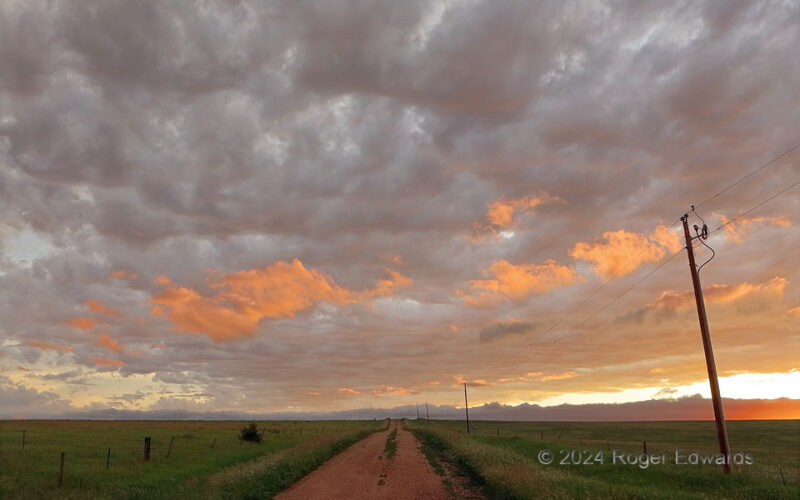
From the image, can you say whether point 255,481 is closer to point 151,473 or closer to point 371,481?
point 371,481

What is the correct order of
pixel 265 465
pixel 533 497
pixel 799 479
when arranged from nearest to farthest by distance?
1. pixel 533 497
2. pixel 799 479
3. pixel 265 465

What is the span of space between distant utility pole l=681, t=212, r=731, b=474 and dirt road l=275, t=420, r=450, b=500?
12877 mm

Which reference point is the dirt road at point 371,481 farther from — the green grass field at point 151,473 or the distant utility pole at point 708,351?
the distant utility pole at point 708,351

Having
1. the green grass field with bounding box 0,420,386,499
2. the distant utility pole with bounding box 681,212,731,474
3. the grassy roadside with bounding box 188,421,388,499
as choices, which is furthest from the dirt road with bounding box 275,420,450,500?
the distant utility pole with bounding box 681,212,731,474

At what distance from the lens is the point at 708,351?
926 inches

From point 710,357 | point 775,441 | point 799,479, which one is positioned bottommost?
point 775,441

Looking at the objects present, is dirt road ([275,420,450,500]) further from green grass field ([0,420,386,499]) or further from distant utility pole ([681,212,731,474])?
distant utility pole ([681,212,731,474])

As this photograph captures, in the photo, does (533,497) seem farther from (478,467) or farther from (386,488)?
(478,467)

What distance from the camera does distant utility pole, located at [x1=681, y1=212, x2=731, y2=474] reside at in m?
22.5

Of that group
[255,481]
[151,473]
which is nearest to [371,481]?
[255,481]

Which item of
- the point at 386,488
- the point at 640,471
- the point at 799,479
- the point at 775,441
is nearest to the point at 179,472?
the point at 386,488

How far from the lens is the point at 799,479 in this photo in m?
25.3

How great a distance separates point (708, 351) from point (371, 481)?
1703 centimetres

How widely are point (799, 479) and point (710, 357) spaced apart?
8799 millimetres
